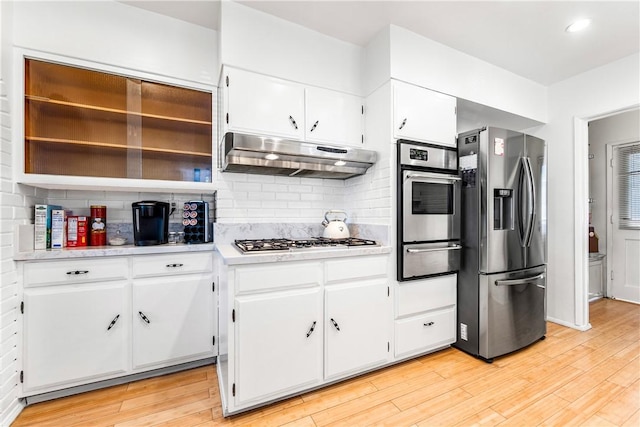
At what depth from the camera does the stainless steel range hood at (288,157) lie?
189 cm

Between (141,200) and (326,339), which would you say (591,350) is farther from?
(141,200)

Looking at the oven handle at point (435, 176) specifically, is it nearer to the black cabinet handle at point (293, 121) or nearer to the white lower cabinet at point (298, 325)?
the white lower cabinet at point (298, 325)

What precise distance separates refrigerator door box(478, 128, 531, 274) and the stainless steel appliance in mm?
209

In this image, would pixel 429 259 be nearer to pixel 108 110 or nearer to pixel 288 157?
pixel 288 157

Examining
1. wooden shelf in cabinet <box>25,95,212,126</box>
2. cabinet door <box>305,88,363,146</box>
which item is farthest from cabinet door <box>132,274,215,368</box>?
cabinet door <box>305,88,363,146</box>

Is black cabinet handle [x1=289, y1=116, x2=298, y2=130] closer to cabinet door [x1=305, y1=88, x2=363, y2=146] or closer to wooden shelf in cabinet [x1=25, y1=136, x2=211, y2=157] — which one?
cabinet door [x1=305, y1=88, x2=363, y2=146]

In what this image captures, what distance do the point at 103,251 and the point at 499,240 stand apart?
114 inches

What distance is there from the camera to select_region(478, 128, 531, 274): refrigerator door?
2264mm

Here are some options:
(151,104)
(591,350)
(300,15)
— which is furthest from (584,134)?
(151,104)

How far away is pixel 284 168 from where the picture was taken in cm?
223

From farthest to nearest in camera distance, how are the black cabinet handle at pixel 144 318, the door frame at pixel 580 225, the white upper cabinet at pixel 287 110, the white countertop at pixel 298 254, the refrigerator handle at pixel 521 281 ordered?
1. the door frame at pixel 580 225
2. the refrigerator handle at pixel 521 281
3. the white upper cabinet at pixel 287 110
4. the black cabinet handle at pixel 144 318
5. the white countertop at pixel 298 254

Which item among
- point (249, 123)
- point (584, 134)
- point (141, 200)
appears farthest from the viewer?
point (584, 134)

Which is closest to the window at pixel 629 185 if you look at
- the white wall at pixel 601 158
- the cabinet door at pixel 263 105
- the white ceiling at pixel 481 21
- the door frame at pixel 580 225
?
the white wall at pixel 601 158

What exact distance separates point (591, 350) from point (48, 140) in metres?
4.46
